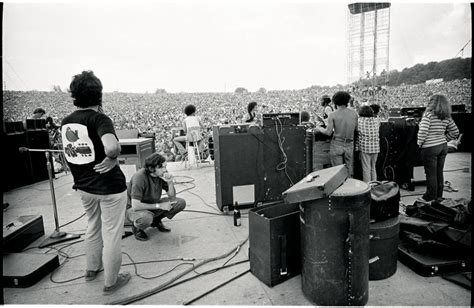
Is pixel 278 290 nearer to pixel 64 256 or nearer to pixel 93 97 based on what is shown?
pixel 93 97

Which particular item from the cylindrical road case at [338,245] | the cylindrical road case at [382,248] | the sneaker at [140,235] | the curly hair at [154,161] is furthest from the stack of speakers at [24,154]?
the cylindrical road case at [382,248]

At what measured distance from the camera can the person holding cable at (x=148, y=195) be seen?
3.54 m

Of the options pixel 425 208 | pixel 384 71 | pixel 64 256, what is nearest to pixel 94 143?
pixel 64 256

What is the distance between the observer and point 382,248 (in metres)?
2.58

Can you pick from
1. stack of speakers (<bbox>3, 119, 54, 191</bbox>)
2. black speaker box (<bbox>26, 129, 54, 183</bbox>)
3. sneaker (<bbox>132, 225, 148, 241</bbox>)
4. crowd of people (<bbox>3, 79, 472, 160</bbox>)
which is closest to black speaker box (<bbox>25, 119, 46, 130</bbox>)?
stack of speakers (<bbox>3, 119, 54, 191</bbox>)

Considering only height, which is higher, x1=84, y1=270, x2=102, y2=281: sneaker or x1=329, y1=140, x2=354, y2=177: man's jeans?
x1=329, y1=140, x2=354, y2=177: man's jeans

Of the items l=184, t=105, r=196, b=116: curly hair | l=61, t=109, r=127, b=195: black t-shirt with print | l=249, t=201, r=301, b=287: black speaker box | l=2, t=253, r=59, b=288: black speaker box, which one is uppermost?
l=184, t=105, r=196, b=116: curly hair

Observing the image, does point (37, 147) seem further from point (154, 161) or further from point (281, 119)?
point (281, 119)

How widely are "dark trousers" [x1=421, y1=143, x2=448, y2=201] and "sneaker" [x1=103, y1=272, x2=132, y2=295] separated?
412cm

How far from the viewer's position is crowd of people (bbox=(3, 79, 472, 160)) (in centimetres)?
1448

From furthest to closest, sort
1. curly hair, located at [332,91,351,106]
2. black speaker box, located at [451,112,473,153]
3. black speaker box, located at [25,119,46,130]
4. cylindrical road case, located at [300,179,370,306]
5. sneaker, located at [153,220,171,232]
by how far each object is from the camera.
Answer: black speaker box, located at [451,112,473,153] < black speaker box, located at [25,119,46,130] < curly hair, located at [332,91,351,106] < sneaker, located at [153,220,171,232] < cylindrical road case, located at [300,179,370,306]

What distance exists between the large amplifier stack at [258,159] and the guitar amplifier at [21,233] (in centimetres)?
241

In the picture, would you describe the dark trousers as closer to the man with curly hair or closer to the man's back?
the man's back

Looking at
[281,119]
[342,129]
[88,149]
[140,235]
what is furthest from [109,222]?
[342,129]
